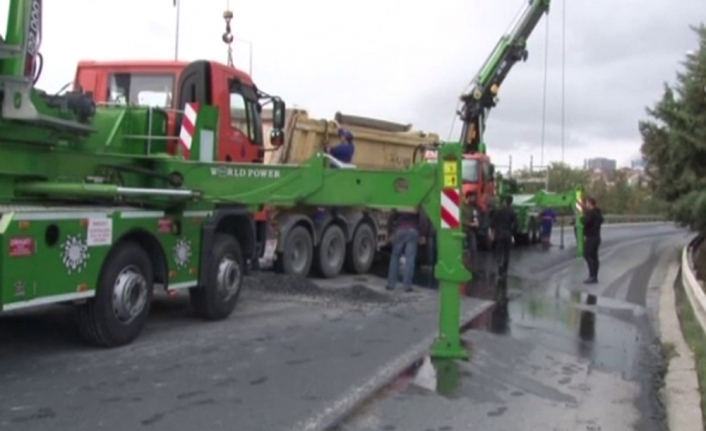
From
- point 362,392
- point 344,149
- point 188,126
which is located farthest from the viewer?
point 344,149

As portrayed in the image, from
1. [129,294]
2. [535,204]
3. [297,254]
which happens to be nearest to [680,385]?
[129,294]

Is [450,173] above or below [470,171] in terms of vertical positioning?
below

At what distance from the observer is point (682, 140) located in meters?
23.9

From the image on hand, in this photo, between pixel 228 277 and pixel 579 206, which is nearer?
pixel 228 277

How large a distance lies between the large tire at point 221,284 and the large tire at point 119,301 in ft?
4.34

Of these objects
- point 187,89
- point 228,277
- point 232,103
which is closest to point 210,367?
point 228,277

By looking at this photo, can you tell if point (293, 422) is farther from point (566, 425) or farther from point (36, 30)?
point (36, 30)

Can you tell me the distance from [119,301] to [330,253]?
7.90 meters

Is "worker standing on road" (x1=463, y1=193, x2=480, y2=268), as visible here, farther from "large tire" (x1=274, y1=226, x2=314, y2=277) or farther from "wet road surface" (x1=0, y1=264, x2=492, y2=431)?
"wet road surface" (x1=0, y1=264, x2=492, y2=431)

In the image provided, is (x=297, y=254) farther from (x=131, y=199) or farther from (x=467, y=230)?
(x=131, y=199)

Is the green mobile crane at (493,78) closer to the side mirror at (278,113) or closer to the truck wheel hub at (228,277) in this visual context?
the side mirror at (278,113)

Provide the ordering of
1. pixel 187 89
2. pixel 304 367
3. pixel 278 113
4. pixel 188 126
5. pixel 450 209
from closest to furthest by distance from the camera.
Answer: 1. pixel 304 367
2. pixel 450 209
3. pixel 188 126
4. pixel 187 89
5. pixel 278 113

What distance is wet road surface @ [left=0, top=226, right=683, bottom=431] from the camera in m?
6.80

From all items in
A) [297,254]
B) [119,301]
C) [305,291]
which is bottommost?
[305,291]
